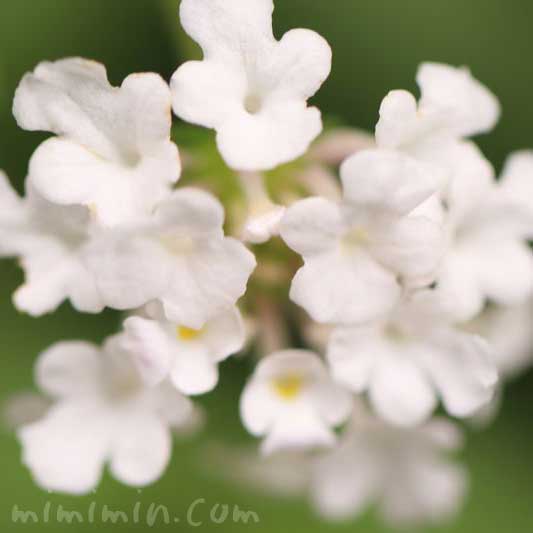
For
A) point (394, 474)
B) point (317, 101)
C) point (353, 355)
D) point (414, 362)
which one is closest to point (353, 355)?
point (353, 355)

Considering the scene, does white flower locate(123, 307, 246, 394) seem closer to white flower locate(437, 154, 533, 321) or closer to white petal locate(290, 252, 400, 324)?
white petal locate(290, 252, 400, 324)

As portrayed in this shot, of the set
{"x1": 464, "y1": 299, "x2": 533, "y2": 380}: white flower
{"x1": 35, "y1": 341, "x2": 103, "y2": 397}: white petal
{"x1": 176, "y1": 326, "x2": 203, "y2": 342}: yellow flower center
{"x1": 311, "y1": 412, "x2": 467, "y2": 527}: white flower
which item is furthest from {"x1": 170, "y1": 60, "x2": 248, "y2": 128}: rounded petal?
{"x1": 464, "y1": 299, "x2": 533, "y2": 380}: white flower

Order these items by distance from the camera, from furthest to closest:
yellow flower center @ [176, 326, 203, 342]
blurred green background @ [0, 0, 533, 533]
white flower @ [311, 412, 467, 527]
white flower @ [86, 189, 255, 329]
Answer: blurred green background @ [0, 0, 533, 533], white flower @ [311, 412, 467, 527], yellow flower center @ [176, 326, 203, 342], white flower @ [86, 189, 255, 329]

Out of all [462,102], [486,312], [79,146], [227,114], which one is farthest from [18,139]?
[486,312]

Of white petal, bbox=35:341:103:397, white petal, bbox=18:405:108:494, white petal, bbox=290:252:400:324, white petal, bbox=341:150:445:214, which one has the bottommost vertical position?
white petal, bbox=18:405:108:494

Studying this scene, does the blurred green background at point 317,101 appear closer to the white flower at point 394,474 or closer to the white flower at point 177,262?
the white flower at point 394,474

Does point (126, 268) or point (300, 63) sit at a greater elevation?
point (300, 63)

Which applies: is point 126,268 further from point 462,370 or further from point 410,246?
point 462,370
